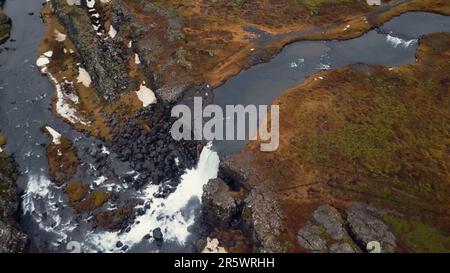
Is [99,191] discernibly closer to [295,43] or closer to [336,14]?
[295,43]

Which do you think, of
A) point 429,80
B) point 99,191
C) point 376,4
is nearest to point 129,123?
point 99,191

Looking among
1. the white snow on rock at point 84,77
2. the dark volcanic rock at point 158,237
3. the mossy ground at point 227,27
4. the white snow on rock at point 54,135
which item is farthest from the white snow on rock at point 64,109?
the dark volcanic rock at point 158,237

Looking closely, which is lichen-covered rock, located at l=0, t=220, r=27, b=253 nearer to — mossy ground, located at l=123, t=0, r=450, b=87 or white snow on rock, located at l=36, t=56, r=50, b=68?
mossy ground, located at l=123, t=0, r=450, b=87

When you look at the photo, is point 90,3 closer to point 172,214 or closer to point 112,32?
point 112,32

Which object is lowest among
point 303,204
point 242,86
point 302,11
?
point 303,204

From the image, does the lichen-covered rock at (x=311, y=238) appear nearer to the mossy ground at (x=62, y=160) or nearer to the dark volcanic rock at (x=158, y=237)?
the dark volcanic rock at (x=158, y=237)
